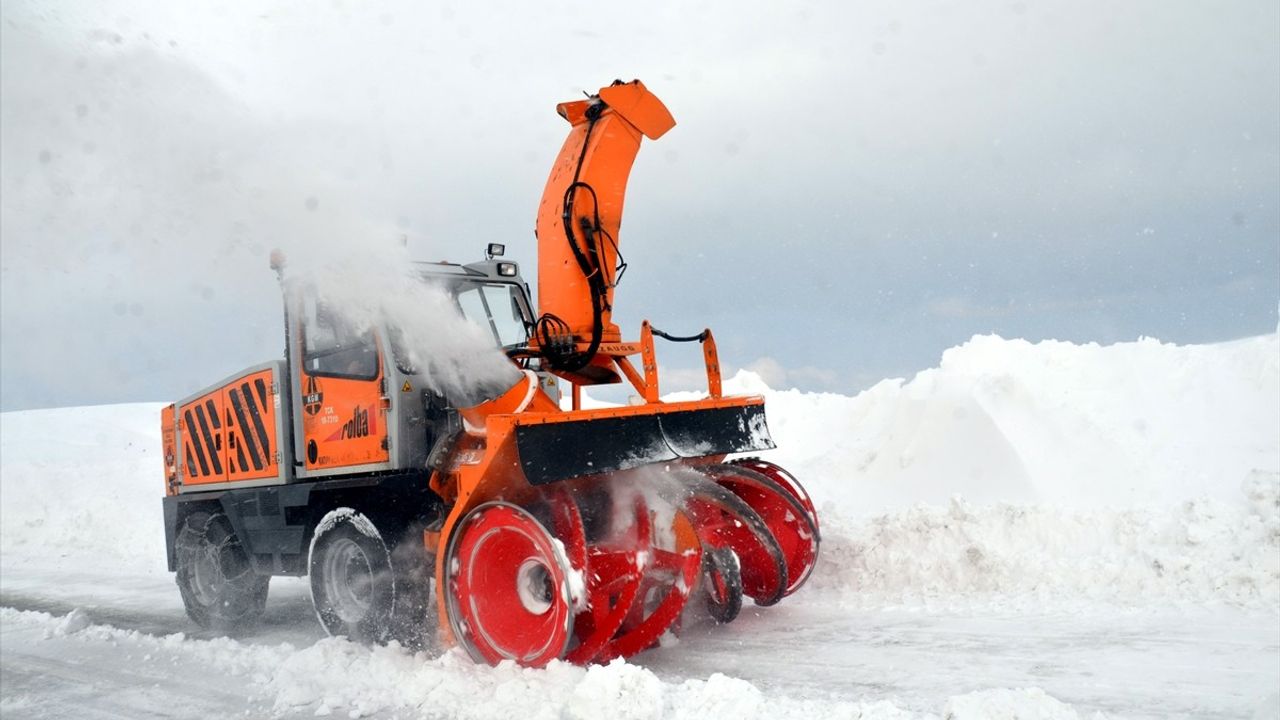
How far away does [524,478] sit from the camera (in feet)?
16.7

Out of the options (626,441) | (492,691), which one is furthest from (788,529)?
(492,691)

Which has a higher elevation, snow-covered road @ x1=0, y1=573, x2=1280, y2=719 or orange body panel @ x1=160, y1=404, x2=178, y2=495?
orange body panel @ x1=160, y1=404, x2=178, y2=495

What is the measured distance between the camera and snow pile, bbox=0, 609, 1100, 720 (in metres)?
3.87

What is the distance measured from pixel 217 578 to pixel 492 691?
371 centimetres

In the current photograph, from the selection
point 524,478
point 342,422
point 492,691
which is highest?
point 342,422

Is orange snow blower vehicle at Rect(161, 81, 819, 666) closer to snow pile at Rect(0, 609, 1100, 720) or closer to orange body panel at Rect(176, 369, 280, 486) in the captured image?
orange body panel at Rect(176, 369, 280, 486)

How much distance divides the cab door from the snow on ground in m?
1.20

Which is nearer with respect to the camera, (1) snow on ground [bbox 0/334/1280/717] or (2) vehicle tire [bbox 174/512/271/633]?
(1) snow on ground [bbox 0/334/1280/717]

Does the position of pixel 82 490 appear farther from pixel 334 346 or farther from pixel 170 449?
pixel 334 346

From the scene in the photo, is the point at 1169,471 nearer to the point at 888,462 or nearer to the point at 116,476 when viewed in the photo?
the point at 888,462

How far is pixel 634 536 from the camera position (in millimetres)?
5121

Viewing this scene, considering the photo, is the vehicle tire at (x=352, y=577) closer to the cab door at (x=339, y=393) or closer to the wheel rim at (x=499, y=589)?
the cab door at (x=339, y=393)

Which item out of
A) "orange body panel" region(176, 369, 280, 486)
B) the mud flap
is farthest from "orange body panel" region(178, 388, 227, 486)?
the mud flap

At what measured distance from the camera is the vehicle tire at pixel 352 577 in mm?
5496
